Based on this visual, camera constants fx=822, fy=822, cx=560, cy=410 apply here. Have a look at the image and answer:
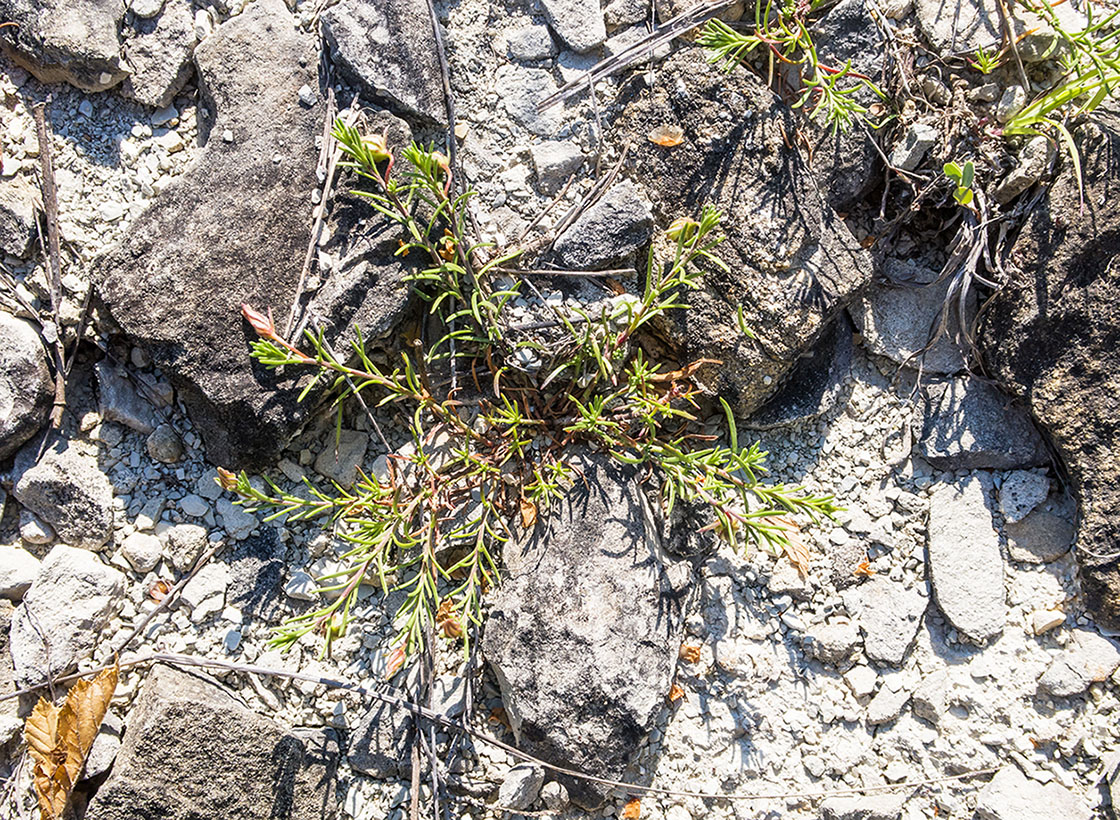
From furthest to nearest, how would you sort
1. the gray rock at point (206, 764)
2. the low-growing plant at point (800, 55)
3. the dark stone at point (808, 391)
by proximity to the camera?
the dark stone at point (808, 391)
the low-growing plant at point (800, 55)
the gray rock at point (206, 764)

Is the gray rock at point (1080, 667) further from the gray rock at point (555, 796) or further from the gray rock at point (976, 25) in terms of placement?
the gray rock at point (976, 25)

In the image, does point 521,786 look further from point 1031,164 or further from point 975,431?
point 1031,164

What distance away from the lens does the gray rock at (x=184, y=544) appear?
3.01m

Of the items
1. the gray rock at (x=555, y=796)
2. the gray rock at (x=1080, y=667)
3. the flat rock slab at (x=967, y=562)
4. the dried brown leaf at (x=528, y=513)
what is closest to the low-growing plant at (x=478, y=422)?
the dried brown leaf at (x=528, y=513)

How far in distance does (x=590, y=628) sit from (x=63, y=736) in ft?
6.07

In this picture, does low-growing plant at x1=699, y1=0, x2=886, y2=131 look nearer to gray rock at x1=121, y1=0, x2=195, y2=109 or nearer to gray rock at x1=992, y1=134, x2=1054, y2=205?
gray rock at x1=992, y1=134, x2=1054, y2=205

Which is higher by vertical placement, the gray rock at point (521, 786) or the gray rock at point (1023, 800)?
the gray rock at point (521, 786)

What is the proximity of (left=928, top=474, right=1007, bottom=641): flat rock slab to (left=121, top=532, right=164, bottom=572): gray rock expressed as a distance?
284 centimetres

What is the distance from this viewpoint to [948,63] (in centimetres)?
307

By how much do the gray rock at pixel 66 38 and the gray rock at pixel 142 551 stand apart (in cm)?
169

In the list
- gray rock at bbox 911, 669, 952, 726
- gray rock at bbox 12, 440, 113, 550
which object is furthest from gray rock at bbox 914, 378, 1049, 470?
gray rock at bbox 12, 440, 113, 550

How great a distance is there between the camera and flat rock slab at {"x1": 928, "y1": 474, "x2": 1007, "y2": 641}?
2.95m

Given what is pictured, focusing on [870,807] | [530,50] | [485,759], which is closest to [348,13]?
[530,50]

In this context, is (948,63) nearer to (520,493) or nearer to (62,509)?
(520,493)
